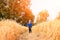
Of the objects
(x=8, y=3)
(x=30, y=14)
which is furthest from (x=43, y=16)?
(x=8, y=3)

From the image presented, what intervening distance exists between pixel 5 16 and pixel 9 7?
1.33 meters

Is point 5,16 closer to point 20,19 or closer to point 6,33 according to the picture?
point 20,19

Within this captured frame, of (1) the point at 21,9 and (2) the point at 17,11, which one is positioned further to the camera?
(1) the point at 21,9

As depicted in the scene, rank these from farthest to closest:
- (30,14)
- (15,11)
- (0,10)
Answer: (30,14) < (15,11) < (0,10)

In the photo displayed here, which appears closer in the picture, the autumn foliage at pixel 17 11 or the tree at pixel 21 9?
the autumn foliage at pixel 17 11

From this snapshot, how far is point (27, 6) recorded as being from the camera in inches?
1045

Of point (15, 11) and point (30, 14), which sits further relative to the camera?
point (30, 14)

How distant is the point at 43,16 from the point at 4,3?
34.7 ft

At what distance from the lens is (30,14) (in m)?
26.3

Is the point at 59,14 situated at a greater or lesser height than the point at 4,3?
lesser

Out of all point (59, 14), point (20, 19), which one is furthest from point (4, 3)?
point (59, 14)

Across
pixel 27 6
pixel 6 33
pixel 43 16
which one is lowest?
pixel 43 16

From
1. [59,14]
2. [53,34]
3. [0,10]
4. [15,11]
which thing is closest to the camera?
[53,34]

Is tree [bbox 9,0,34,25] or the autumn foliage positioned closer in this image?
the autumn foliage
